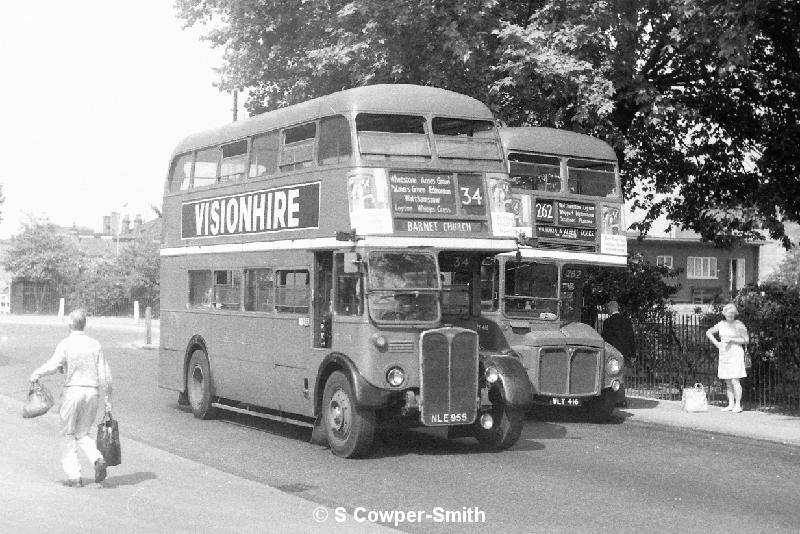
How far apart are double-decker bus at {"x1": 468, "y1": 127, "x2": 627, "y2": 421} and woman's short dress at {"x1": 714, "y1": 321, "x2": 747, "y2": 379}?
178 centimetres

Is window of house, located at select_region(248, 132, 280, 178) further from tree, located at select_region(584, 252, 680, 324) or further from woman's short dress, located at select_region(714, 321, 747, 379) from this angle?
tree, located at select_region(584, 252, 680, 324)

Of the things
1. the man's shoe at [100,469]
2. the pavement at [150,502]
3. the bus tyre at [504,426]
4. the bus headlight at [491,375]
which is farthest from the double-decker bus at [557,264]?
the man's shoe at [100,469]

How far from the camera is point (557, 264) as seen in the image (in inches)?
684

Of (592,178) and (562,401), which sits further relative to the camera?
(592,178)

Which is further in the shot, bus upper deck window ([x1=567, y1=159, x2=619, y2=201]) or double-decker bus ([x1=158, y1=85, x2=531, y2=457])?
bus upper deck window ([x1=567, y1=159, x2=619, y2=201])

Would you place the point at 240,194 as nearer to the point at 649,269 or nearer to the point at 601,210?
the point at 601,210

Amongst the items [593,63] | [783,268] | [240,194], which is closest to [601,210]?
[593,63]

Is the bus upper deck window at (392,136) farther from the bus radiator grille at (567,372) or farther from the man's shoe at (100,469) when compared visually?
the man's shoe at (100,469)

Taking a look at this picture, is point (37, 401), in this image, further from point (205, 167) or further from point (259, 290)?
point (205, 167)

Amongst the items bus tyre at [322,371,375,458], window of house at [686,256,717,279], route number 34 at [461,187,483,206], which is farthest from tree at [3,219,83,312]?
route number 34 at [461,187,483,206]

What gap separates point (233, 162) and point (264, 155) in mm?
1113

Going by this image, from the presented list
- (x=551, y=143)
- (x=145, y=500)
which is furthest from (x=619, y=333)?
(x=145, y=500)

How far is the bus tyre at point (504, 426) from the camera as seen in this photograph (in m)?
13.8

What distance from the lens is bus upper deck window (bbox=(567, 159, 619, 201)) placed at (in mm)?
18219
